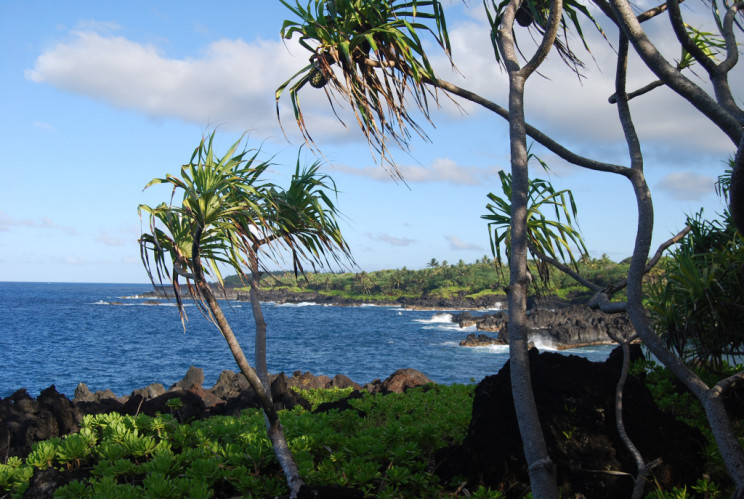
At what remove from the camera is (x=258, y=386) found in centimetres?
537

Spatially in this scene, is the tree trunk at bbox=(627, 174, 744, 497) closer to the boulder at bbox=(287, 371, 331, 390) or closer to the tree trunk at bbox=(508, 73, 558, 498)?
the tree trunk at bbox=(508, 73, 558, 498)

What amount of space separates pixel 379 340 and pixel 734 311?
4957cm

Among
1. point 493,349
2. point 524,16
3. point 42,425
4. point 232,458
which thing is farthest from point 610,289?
point 493,349

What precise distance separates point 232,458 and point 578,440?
344 cm

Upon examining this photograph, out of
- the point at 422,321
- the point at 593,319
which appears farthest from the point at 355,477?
the point at 422,321

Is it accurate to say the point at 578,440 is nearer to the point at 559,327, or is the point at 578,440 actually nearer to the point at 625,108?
the point at 625,108

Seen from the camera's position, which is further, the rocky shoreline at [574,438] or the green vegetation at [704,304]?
the green vegetation at [704,304]

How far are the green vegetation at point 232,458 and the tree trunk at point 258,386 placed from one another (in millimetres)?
158

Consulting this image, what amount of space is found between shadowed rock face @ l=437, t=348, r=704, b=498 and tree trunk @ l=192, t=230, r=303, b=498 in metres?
1.55

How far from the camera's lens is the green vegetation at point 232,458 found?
16.9 ft

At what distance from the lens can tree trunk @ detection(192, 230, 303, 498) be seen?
509 centimetres

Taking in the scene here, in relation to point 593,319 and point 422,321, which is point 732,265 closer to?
point 593,319

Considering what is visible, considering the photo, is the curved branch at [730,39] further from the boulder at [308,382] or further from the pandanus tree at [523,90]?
the boulder at [308,382]

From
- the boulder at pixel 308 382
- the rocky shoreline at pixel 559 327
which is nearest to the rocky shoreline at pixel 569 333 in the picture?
the rocky shoreline at pixel 559 327
